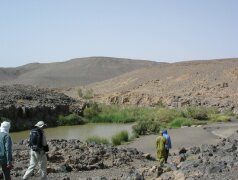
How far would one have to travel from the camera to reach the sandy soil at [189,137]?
949 inches

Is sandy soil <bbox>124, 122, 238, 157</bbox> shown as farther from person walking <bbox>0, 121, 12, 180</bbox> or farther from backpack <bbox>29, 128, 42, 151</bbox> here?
person walking <bbox>0, 121, 12, 180</bbox>

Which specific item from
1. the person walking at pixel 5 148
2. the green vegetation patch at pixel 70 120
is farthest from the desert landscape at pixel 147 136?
the person walking at pixel 5 148

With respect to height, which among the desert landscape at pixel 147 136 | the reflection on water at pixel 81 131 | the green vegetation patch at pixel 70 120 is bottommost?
the reflection on water at pixel 81 131

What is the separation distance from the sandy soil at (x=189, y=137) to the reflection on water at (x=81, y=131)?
362 centimetres

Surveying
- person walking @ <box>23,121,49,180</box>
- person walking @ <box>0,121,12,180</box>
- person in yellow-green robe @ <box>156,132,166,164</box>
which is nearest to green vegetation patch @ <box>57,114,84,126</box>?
person in yellow-green robe @ <box>156,132,166,164</box>

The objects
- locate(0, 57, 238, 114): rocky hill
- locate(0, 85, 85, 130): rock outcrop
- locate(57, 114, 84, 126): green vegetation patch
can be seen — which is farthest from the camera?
locate(0, 57, 238, 114): rocky hill

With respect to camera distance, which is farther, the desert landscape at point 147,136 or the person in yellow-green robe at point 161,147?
the person in yellow-green robe at point 161,147

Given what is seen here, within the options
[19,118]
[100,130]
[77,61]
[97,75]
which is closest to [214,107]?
[100,130]

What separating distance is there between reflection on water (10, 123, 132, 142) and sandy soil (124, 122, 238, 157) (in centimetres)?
362

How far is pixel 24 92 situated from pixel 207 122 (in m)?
17.1

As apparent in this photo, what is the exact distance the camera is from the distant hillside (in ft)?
351

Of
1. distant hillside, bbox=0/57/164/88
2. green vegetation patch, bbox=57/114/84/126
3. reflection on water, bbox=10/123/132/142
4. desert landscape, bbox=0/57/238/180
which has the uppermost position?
distant hillside, bbox=0/57/164/88

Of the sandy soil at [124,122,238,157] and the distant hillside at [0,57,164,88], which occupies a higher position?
the distant hillside at [0,57,164,88]

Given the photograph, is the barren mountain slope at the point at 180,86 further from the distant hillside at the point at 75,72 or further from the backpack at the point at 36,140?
the backpack at the point at 36,140
